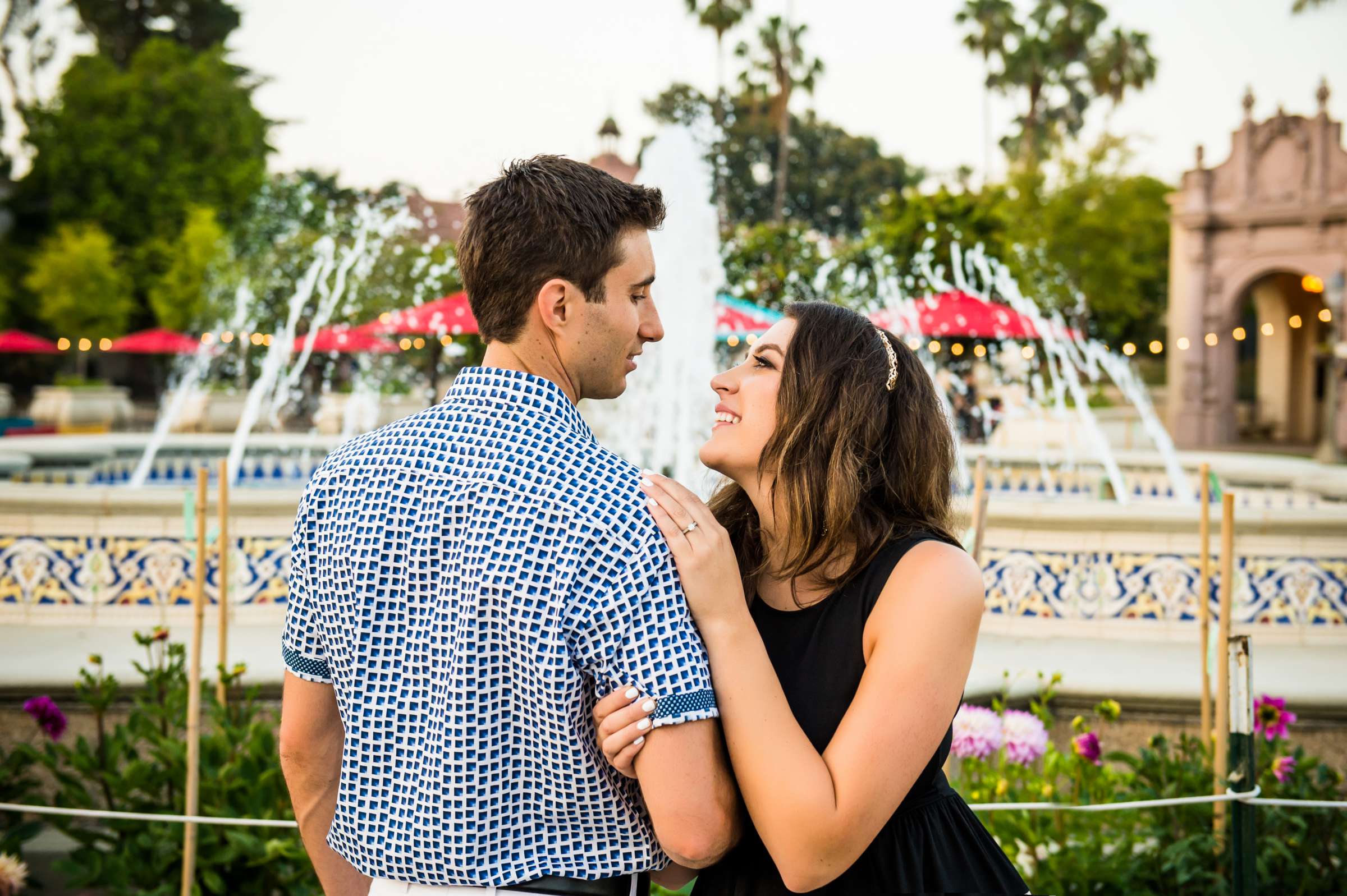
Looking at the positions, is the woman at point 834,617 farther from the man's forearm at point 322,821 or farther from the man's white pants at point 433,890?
the man's forearm at point 322,821

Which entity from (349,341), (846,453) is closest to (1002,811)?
(846,453)

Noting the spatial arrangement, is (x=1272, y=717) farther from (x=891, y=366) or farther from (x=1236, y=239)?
(x=1236, y=239)

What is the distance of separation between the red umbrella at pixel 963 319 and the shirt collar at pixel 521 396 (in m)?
15.2

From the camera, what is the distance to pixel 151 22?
52062 mm

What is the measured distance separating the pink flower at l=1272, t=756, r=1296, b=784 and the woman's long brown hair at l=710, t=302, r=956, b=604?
95.2 inches

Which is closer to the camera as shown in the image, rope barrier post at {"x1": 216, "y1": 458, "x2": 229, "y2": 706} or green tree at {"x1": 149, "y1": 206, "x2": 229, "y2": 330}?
rope barrier post at {"x1": 216, "y1": 458, "x2": 229, "y2": 706}

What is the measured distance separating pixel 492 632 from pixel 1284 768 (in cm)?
320

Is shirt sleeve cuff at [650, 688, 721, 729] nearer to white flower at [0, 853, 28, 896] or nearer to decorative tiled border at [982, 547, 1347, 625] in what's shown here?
white flower at [0, 853, 28, 896]

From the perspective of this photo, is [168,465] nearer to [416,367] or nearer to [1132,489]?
[1132,489]

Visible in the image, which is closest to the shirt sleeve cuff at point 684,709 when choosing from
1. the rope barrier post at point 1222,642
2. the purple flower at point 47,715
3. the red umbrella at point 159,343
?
the rope barrier post at point 1222,642

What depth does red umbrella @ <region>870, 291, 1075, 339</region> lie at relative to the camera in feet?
Answer: 54.3

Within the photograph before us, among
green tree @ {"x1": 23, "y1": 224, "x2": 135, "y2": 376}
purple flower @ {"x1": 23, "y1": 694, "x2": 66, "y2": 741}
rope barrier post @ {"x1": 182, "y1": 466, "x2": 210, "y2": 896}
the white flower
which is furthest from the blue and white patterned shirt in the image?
green tree @ {"x1": 23, "y1": 224, "x2": 135, "y2": 376}

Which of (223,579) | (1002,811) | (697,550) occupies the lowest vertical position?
(1002,811)

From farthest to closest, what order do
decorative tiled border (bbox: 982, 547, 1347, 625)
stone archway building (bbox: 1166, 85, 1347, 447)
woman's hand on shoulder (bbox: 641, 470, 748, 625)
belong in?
stone archway building (bbox: 1166, 85, 1347, 447) < decorative tiled border (bbox: 982, 547, 1347, 625) < woman's hand on shoulder (bbox: 641, 470, 748, 625)
